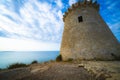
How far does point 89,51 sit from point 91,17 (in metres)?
5.07

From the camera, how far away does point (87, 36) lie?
9250mm

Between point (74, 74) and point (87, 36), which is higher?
point (87, 36)

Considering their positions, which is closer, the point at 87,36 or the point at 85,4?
the point at 87,36

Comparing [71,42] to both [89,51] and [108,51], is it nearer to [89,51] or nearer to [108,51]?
[89,51]

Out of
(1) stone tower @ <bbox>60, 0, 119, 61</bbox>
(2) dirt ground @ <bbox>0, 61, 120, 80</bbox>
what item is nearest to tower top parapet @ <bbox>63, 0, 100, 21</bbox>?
(1) stone tower @ <bbox>60, 0, 119, 61</bbox>

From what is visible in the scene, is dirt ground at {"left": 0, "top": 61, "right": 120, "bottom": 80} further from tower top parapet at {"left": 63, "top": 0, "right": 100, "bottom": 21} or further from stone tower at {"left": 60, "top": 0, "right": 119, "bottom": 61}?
tower top parapet at {"left": 63, "top": 0, "right": 100, "bottom": 21}

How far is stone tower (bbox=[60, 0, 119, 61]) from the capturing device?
8.39 meters

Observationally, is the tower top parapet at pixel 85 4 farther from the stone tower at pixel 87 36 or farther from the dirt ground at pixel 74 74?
the dirt ground at pixel 74 74

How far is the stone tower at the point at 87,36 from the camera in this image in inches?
330

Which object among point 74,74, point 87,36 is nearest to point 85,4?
point 87,36

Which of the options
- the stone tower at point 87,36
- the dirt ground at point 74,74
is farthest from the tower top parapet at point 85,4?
the dirt ground at point 74,74

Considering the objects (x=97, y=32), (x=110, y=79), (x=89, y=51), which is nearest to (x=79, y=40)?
(x=89, y=51)

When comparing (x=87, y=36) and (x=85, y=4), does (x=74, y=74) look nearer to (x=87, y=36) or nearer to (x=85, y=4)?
(x=87, y=36)

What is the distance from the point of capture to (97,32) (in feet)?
30.2
